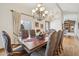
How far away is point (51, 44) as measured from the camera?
5.95 ft

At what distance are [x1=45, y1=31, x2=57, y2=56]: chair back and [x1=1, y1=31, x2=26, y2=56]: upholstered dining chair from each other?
350mm

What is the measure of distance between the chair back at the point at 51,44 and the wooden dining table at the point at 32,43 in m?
0.07

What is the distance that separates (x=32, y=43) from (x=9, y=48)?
33 cm

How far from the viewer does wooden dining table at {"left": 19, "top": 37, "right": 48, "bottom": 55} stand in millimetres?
1796

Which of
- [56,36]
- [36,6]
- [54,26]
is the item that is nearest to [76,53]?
[56,36]

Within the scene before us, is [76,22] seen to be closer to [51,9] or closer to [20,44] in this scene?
[51,9]

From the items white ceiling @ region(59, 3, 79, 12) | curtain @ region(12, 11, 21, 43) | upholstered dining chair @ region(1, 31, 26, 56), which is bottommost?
upholstered dining chair @ region(1, 31, 26, 56)

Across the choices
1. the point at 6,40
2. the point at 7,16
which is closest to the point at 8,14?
the point at 7,16

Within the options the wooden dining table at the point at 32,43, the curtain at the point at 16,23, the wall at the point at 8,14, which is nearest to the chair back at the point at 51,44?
the wooden dining table at the point at 32,43

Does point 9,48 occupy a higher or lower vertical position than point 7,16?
lower

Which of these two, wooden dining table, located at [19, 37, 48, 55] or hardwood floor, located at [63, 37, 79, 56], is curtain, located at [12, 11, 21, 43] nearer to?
wooden dining table, located at [19, 37, 48, 55]

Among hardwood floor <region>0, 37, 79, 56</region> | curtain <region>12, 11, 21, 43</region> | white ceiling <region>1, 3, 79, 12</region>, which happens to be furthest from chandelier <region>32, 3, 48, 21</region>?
hardwood floor <region>0, 37, 79, 56</region>

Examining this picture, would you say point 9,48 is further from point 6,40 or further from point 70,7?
point 70,7

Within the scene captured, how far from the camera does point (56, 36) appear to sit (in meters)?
1.81
